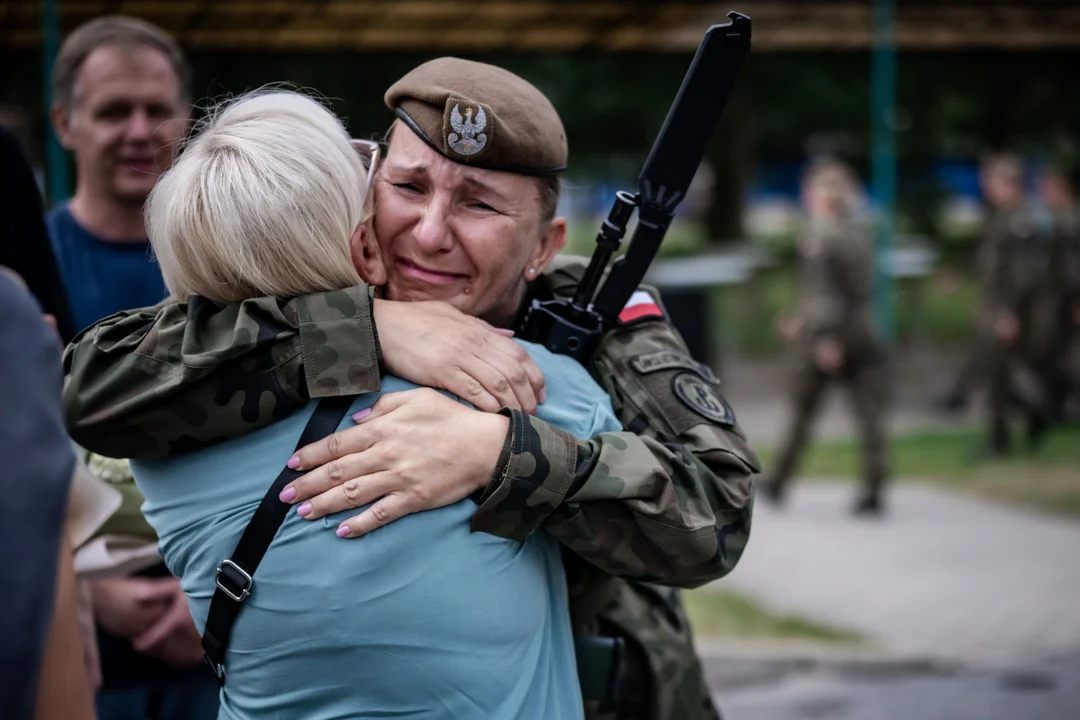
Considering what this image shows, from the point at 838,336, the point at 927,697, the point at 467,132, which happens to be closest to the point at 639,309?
the point at 467,132

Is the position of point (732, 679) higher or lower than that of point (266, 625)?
lower

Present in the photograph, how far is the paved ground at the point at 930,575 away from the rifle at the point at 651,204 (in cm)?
413

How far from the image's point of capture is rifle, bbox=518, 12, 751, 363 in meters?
2.03

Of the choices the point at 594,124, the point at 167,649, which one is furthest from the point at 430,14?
the point at 594,124

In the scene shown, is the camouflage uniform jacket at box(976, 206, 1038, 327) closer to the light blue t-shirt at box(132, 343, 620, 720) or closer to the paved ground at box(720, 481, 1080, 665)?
the paved ground at box(720, 481, 1080, 665)

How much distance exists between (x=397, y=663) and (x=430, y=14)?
743 cm

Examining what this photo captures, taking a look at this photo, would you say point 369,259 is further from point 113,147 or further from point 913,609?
point 913,609

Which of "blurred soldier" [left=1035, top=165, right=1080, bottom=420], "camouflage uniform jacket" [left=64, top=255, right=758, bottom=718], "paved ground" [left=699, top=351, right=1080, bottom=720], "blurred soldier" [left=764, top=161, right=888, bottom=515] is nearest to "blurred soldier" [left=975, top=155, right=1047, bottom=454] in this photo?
"blurred soldier" [left=1035, top=165, right=1080, bottom=420]

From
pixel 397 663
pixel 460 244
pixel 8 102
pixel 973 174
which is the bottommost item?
pixel 973 174

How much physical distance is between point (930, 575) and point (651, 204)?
5174 millimetres

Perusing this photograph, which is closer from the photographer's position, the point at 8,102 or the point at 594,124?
the point at 8,102

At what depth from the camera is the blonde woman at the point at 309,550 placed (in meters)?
1.60

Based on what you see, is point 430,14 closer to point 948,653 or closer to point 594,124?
point 948,653

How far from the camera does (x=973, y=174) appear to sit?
4394 cm
